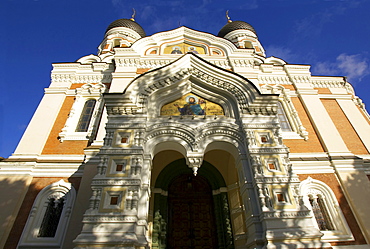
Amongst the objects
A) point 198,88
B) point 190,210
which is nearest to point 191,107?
point 198,88

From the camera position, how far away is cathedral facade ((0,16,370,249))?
634 cm

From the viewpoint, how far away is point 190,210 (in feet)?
30.3

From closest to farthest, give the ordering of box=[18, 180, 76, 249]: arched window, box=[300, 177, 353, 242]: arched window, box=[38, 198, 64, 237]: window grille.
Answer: box=[18, 180, 76, 249]: arched window, box=[300, 177, 353, 242]: arched window, box=[38, 198, 64, 237]: window grille

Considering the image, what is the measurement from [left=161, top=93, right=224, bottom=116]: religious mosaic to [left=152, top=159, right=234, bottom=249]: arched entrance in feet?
7.57

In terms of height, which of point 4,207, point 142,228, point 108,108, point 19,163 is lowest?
point 142,228

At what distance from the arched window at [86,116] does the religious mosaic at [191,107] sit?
3.57 metres

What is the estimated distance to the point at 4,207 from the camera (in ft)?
24.9

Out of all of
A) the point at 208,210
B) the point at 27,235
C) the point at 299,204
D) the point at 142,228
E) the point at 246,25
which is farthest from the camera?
the point at 246,25

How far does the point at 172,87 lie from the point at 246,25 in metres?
13.5

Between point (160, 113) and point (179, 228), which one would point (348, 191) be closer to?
point (179, 228)

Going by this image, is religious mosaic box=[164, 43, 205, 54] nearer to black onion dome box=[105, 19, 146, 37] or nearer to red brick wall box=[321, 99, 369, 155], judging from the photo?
red brick wall box=[321, 99, 369, 155]

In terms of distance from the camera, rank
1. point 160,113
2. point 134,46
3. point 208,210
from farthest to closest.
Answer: point 134,46
point 208,210
point 160,113

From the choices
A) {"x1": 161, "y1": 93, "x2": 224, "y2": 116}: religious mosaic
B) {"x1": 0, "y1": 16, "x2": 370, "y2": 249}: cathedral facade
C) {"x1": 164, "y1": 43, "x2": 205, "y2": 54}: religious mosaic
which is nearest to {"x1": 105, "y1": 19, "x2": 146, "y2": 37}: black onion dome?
{"x1": 164, "y1": 43, "x2": 205, "y2": 54}: religious mosaic

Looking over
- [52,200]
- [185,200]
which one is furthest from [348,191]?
[52,200]
